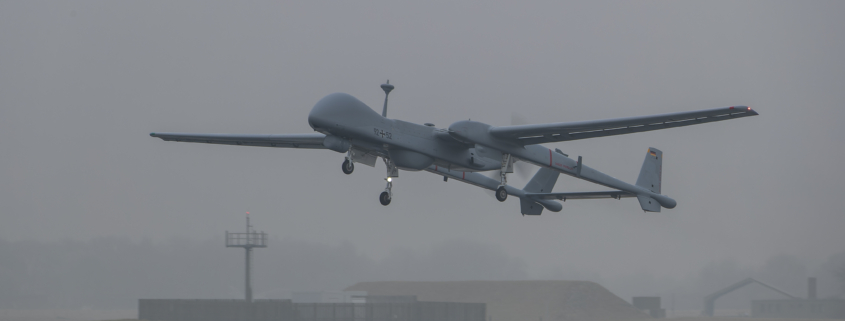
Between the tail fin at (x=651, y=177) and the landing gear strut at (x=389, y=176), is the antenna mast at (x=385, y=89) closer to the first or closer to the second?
the landing gear strut at (x=389, y=176)

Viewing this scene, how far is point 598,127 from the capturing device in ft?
109

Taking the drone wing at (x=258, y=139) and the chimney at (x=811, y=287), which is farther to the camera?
the chimney at (x=811, y=287)

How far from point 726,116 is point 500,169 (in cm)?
1033

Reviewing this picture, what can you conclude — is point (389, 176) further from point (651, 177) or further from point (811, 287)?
point (811, 287)

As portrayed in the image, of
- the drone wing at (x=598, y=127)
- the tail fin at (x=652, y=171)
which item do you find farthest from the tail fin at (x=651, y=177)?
the drone wing at (x=598, y=127)

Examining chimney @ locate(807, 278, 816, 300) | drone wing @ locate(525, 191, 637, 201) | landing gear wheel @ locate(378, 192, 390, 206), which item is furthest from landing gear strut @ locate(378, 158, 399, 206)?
chimney @ locate(807, 278, 816, 300)

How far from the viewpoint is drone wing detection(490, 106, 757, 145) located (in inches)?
1225

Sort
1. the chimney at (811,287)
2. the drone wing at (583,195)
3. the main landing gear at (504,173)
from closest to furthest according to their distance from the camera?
the main landing gear at (504,173)
the drone wing at (583,195)
the chimney at (811,287)

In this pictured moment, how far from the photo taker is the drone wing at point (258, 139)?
35688 mm

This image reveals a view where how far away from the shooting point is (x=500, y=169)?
1403 inches

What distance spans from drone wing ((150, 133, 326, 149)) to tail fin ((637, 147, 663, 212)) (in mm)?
18981

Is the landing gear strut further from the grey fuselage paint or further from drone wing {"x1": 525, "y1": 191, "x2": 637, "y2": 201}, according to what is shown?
→ drone wing {"x1": 525, "y1": 191, "x2": 637, "y2": 201}

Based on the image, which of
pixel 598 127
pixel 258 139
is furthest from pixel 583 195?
pixel 258 139

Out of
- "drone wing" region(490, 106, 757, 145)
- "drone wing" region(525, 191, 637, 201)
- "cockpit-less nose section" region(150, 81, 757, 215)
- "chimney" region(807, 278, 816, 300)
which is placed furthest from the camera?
"chimney" region(807, 278, 816, 300)
